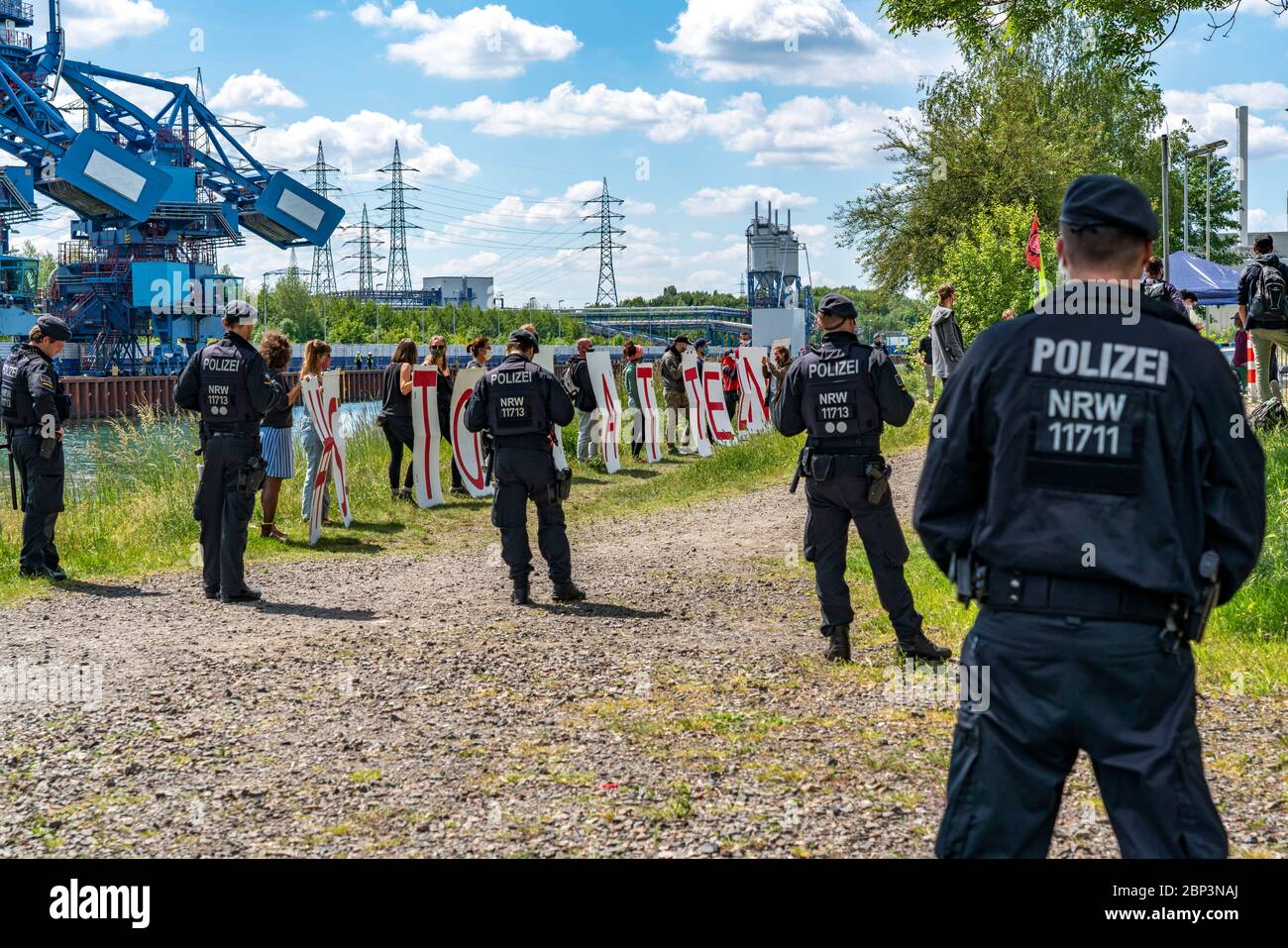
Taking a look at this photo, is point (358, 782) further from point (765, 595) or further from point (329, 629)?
point (765, 595)

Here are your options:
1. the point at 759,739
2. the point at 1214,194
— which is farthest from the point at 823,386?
the point at 1214,194

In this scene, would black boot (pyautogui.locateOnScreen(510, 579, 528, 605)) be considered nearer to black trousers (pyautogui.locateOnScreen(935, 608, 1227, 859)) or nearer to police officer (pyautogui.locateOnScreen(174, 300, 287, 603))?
police officer (pyautogui.locateOnScreen(174, 300, 287, 603))

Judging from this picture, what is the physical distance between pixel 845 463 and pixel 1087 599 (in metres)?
4.11

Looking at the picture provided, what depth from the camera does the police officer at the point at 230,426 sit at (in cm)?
903

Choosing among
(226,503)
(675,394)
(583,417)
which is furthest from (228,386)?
(675,394)

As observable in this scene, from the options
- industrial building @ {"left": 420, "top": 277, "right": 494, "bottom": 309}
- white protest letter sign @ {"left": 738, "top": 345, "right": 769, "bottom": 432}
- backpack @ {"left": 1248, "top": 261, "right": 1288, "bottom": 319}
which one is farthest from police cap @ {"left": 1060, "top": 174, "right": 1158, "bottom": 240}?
industrial building @ {"left": 420, "top": 277, "right": 494, "bottom": 309}

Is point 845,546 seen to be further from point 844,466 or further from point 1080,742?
point 1080,742

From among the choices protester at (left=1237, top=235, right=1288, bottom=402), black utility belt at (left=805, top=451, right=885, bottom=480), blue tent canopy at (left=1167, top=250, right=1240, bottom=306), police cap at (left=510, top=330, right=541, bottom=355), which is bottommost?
black utility belt at (left=805, top=451, right=885, bottom=480)

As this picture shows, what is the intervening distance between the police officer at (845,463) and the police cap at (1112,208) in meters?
3.78

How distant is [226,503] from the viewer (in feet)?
30.0

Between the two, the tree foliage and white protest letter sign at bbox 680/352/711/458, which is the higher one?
the tree foliage

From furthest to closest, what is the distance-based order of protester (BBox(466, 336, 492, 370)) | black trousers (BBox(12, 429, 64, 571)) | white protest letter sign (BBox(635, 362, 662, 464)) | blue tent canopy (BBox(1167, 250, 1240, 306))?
blue tent canopy (BBox(1167, 250, 1240, 306)) → white protest letter sign (BBox(635, 362, 662, 464)) → protester (BBox(466, 336, 492, 370)) → black trousers (BBox(12, 429, 64, 571))

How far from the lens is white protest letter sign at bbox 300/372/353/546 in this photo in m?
12.2

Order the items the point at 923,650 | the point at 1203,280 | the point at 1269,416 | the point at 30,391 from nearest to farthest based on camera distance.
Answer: the point at 923,650 < the point at 30,391 < the point at 1269,416 < the point at 1203,280
